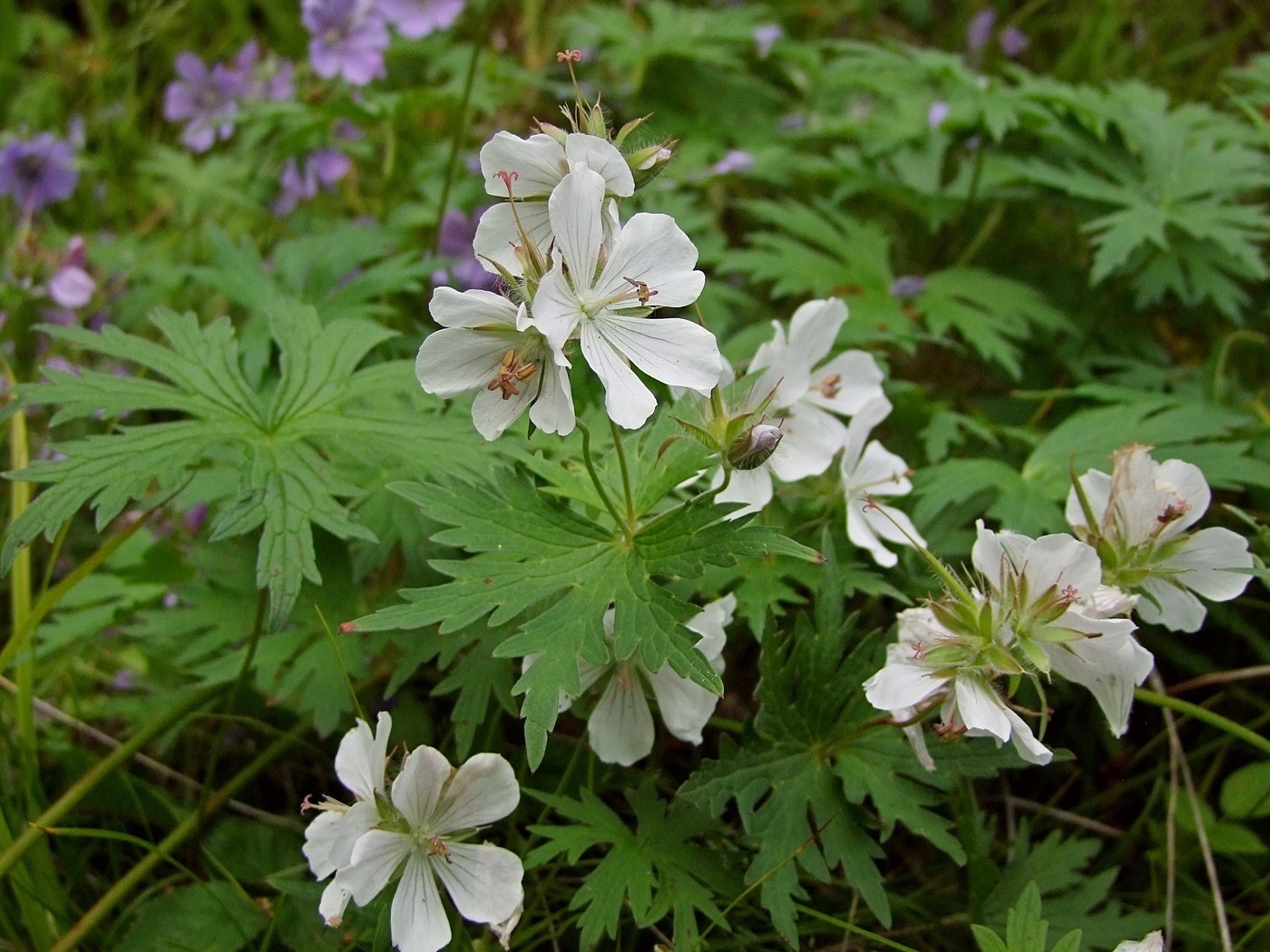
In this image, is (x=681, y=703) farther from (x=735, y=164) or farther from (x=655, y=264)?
(x=735, y=164)

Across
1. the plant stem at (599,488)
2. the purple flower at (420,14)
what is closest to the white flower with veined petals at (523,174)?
the plant stem at (599,488)

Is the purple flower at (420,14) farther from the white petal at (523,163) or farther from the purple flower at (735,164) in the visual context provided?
the white petal at (523,163)

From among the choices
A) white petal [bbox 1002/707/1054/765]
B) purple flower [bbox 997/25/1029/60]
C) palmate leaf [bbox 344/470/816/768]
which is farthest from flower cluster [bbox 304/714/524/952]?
purple flower [bbox 997/25/1029/60]

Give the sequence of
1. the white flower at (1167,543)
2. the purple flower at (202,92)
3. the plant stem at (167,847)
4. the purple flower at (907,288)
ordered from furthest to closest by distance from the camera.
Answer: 1. the purple flower at (202,92)
2. the purple flower at (907,288)
3. the plant stem at (167,847)
4. the white flower at (1167,543)

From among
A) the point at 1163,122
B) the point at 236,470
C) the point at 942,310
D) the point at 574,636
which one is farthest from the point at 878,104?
the point at 574,636

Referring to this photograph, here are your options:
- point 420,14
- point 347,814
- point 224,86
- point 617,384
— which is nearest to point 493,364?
point 617,384

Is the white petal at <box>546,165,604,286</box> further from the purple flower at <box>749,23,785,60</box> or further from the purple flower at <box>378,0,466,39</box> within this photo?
the purple flower at <box>749,23,785,60</box>
